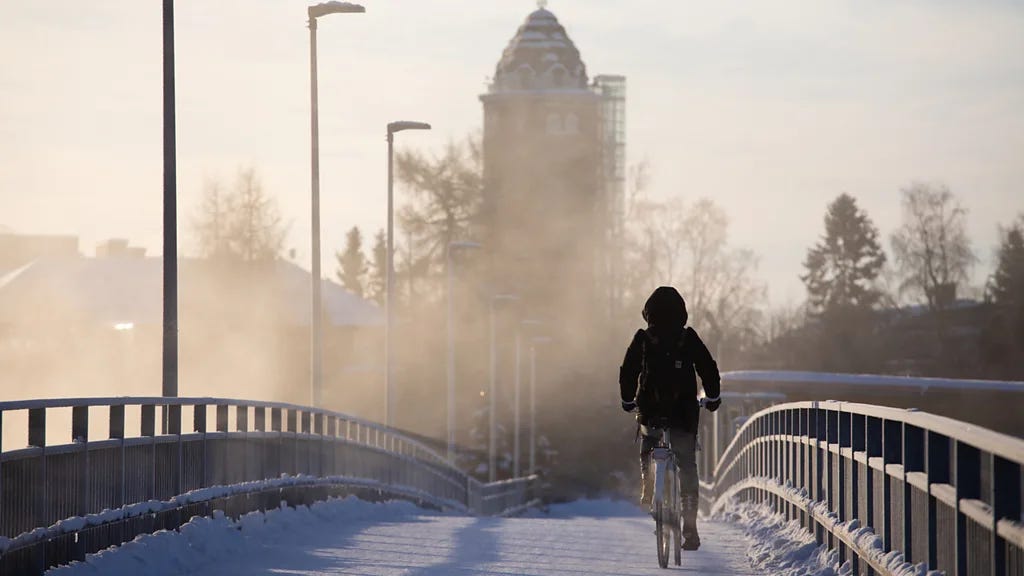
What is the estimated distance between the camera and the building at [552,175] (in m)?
96.2

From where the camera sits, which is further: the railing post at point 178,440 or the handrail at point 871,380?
the handrail at point 871,380

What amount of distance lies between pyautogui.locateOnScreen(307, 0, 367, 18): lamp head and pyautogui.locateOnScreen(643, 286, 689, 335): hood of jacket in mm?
18066

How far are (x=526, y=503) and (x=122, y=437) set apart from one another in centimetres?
5328

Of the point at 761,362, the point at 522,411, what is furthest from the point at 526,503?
the point at 761,362

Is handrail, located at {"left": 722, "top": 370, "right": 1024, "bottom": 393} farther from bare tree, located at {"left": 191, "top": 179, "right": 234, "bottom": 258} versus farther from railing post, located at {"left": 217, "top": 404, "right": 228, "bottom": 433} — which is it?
bare tree, located at {"left": 191, "top": 179, "right": 234, "bottom": 258}

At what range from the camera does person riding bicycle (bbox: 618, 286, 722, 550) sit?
47.5ft

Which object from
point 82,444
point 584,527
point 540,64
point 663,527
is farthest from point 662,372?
point 540,64

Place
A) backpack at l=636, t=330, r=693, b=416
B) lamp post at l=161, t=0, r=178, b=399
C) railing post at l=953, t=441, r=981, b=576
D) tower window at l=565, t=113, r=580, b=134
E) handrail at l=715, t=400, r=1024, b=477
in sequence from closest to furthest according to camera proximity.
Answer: handrail at l=715, t=400, r=1024, b=477, railing post at l=953, t=441, r=981, b=576, backpack at l=636, t=330, r=693, b=416, lamp post at l=161, t=0, r=178, b=399, tower window at l=565, t=113, r=580, b=134

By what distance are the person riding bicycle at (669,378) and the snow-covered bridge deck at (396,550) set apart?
102 cm

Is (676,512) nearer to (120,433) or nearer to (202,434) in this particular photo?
(120,433)

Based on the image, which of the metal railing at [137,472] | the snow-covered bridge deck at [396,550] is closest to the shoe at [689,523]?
the snow-covered bridge deck at [396,550]

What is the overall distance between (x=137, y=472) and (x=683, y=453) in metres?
4.47

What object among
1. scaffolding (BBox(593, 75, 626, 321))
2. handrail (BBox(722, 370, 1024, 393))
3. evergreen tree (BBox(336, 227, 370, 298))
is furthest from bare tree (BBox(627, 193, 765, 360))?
evergreen tree (BBox(336, 227, 370, 298))

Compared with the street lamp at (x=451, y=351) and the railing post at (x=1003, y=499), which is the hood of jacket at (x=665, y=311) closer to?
the railing post at (x=1003, y=499)
